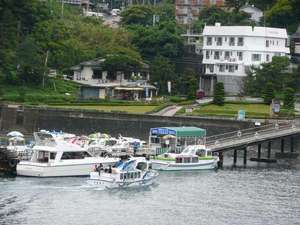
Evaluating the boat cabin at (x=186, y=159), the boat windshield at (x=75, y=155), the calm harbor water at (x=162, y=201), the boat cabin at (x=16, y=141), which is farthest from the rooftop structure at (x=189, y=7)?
the boat windshield at (x=75, y=155)

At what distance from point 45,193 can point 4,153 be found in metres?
10.1

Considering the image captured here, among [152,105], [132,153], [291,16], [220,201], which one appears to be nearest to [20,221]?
[220,201]

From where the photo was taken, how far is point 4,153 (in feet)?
246

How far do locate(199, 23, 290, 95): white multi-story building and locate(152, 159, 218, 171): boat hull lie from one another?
121ft

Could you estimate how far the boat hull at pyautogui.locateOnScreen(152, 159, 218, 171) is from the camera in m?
80.4

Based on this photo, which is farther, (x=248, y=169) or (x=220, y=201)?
(x=248, y=169)

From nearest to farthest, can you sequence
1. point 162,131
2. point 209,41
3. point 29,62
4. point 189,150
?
point 189,150 → point 162,131 → point 29,62 → point 209,41

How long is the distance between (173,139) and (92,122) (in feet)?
53.1

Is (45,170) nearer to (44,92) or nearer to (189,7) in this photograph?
(44,92)

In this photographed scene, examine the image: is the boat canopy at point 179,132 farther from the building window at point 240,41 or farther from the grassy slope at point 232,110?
the building window at point 240,41

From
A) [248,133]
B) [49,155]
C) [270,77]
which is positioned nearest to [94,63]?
[270,77]

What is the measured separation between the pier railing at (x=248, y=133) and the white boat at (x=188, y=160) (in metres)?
3.19

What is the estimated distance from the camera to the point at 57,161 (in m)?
74.0

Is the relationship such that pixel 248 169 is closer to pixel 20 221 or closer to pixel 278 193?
pixel 278 193
